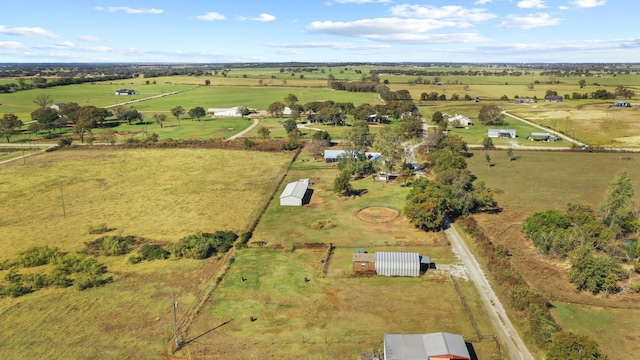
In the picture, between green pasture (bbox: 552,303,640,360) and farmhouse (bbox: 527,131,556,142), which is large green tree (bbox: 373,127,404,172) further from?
farmhouse (bbox: 527,131,556,142)

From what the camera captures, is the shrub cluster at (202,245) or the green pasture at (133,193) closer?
the shrub cluster at (202,245)

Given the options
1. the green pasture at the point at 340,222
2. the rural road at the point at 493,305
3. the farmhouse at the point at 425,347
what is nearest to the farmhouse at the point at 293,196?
the green pasture at the point at 340,222

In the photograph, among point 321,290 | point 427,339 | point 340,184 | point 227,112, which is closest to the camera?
point 427,339

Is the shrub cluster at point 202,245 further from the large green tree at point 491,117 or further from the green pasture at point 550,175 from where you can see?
the large green tree at point 491,117

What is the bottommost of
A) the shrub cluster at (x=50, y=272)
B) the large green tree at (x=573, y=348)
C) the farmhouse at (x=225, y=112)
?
the shrub cluster at (x=50, y=272)

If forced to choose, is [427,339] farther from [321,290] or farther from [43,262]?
[43,262]

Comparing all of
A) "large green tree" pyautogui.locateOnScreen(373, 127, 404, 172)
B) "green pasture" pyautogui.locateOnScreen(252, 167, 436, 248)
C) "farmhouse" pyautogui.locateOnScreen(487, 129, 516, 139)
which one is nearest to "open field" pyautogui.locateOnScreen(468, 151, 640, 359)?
"green pasture" pyautogui.locateOnScreen(252, 167, 436, 248)

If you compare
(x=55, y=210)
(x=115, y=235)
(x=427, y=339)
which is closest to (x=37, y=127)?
(x=55, y=210)

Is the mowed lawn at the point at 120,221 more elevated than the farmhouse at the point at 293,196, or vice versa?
the farmhouse at the point at 293,196
